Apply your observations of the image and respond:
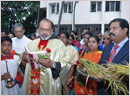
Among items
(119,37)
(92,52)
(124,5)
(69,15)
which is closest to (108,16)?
(124,5)

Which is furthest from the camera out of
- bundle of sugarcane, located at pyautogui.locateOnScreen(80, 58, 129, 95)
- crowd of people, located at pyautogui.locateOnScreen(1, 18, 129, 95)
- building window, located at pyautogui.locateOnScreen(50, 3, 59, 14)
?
building window, located at pyautogui.locateOnScreen(50, 3, 59, 14)

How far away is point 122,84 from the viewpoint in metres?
2.09

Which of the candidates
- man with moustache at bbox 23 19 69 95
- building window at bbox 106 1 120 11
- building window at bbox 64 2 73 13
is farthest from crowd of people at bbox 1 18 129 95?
building window at bbox 64 2 73 13

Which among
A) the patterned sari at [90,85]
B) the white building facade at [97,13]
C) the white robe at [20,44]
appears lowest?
the patterned sari at [90,85]

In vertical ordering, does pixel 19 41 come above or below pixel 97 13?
below

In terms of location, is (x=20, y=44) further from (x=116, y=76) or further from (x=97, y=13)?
(x=97, y=13)

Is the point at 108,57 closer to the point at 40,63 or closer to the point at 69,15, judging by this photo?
the point at 40,63

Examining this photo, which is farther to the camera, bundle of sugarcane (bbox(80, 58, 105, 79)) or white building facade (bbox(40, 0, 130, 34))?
white building facade (bbox(40, 0, 130, 34))

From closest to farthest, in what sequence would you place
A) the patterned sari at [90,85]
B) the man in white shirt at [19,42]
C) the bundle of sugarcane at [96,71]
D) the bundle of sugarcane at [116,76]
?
the bundle of sugarcane at [116,76], the bundle of sugarcane at [96,71], the patterned sari at [90,85], the man in white shirt at [19,42]

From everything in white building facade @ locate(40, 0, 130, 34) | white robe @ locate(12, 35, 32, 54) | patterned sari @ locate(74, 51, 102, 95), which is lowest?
patterned sari @ locate(74, 51, 102, 95)

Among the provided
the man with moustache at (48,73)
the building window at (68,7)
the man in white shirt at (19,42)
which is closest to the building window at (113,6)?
the building window at (68,7)

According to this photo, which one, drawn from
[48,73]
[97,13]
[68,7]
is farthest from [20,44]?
[68,7]

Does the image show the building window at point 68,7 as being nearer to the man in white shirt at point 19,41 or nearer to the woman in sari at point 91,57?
the man in white shirt at point 19,41

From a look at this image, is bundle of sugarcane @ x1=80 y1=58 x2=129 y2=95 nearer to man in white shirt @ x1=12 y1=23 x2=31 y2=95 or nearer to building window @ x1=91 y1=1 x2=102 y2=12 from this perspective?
man in white shirt @ x1=12 y1=23 x2=31 y2=95
